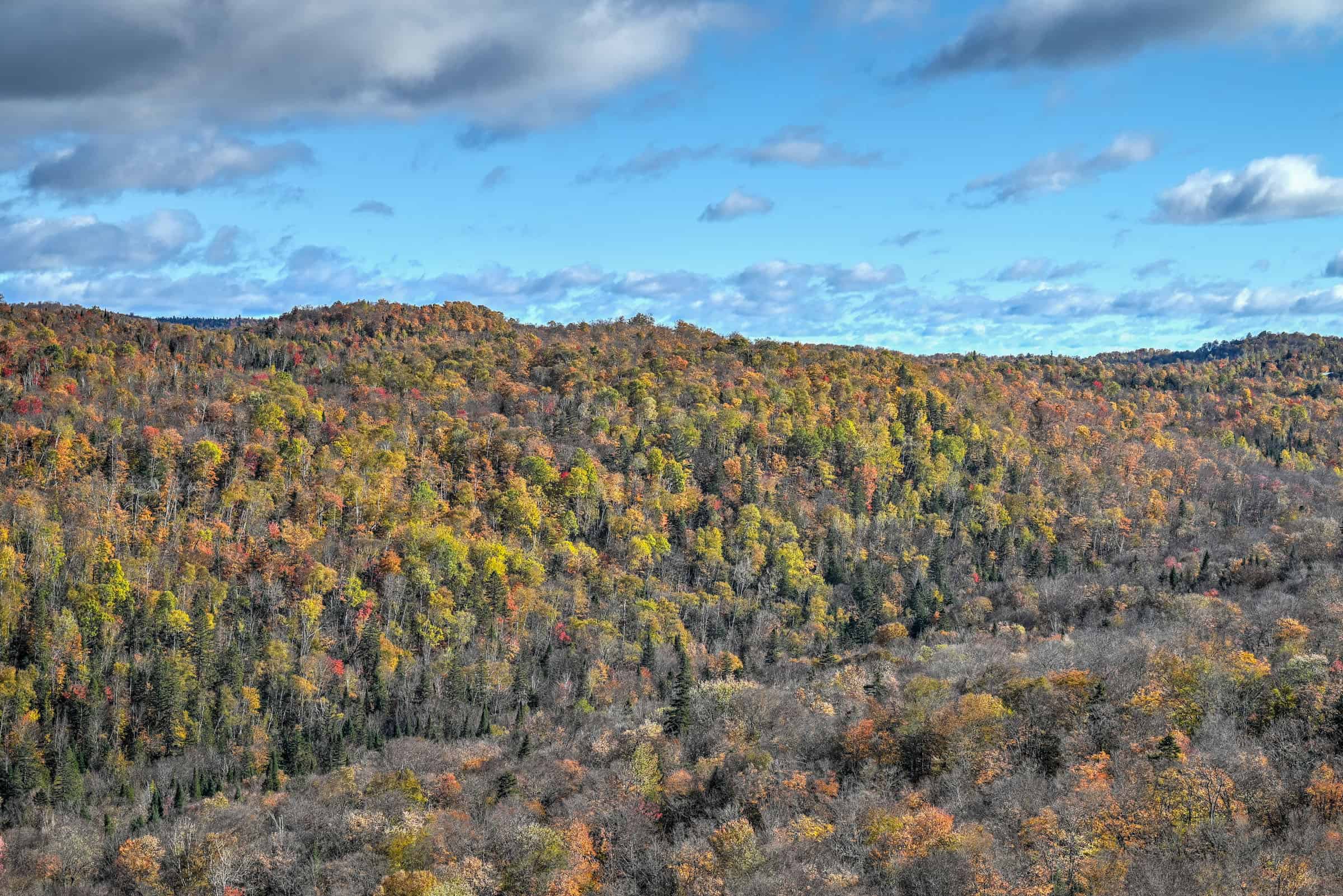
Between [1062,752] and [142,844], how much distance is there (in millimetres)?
79334

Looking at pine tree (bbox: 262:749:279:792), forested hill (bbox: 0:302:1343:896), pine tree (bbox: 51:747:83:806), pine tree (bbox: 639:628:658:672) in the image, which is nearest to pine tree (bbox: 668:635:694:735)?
forested hill (bbox: 0:302:1343:896)

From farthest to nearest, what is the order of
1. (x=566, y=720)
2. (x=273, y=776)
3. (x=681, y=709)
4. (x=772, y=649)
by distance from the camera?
(x=772, y=649), (x=566, y=720), (x=273, y=776), (x=681, y=709)

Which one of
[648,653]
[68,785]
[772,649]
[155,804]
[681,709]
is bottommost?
[68,785]

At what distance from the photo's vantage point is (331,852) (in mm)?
85125

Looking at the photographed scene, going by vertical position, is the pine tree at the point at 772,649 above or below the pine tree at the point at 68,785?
above

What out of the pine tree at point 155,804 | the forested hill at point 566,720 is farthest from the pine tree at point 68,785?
the pine tree at point 155,804

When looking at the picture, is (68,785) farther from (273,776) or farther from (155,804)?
(273,776)

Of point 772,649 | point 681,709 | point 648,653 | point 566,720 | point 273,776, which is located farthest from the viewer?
point 772,649

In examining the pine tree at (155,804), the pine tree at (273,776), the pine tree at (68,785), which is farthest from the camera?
the pine tree at (68,785)

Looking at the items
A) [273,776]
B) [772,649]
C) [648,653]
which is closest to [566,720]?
[648,653]

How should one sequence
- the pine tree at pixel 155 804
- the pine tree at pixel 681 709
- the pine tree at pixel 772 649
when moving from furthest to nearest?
the pine tree at pixel 772 649
the pine tree at pixel 155 804
the pine tree at pixel 681 709

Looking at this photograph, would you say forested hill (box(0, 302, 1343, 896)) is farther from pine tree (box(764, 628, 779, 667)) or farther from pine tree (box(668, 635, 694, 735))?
pine tree (box(764, 628, 779, 667))

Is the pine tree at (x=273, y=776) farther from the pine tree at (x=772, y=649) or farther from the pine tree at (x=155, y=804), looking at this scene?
the pine tree at (x=772, y=649)

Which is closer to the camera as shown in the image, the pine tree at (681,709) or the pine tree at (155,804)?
the pine tree at (681,709)
